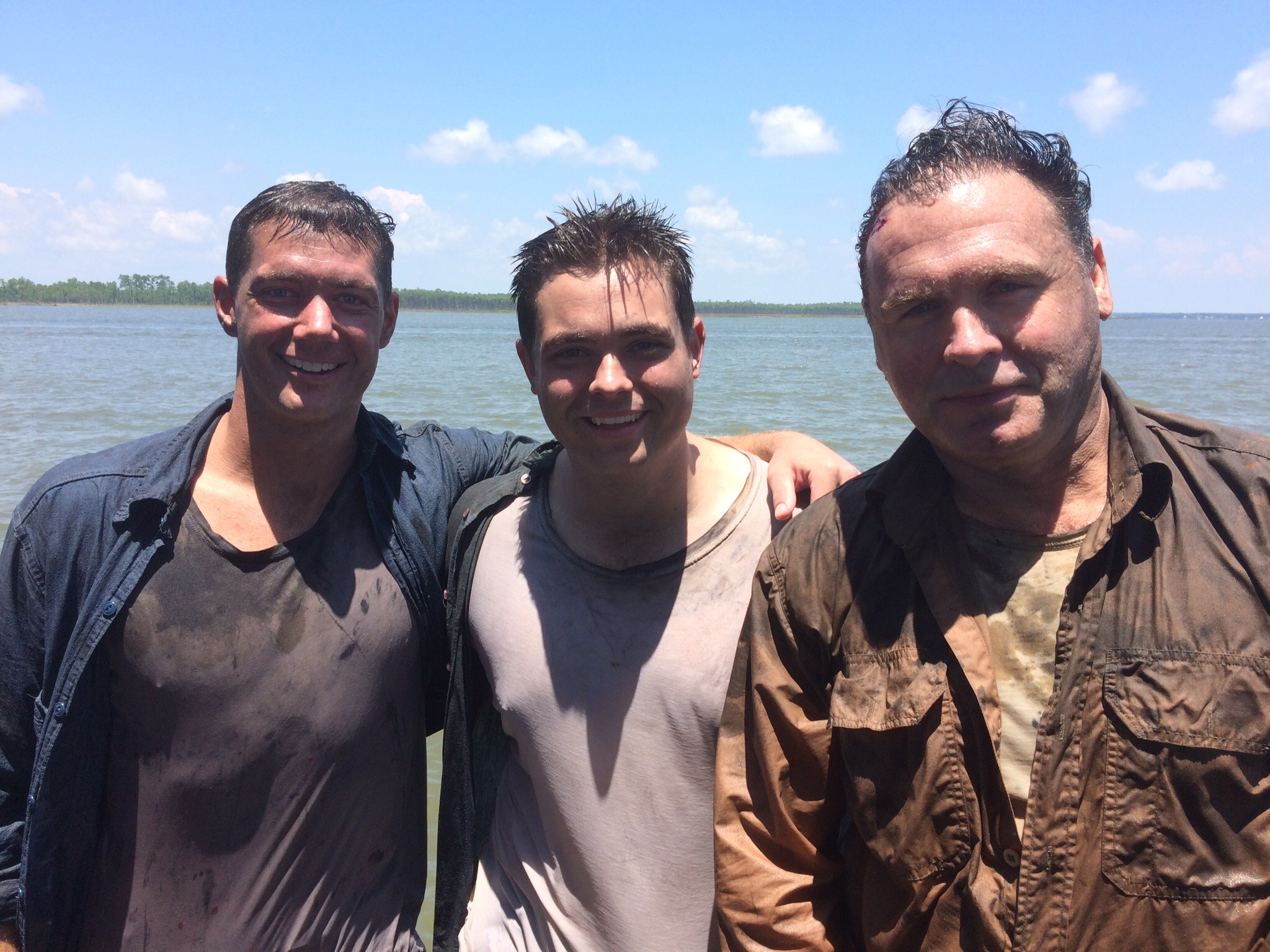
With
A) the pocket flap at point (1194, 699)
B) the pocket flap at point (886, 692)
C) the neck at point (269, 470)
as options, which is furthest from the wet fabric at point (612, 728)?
the pocket flap at point (1194, 699)

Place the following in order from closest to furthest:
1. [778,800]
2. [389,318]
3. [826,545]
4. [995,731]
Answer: [995,731]
[778,800]
[826,545]
[389,318]

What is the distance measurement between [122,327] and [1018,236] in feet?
229

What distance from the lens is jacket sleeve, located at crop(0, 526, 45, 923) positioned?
2406mm

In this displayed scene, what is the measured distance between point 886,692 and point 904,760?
149 mm

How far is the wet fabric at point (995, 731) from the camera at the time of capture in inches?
64.5

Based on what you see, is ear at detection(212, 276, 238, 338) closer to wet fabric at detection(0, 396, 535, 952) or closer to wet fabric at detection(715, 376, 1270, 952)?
wet fabric at detection(0, 396, 535, 952)

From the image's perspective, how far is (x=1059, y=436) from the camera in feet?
6.28

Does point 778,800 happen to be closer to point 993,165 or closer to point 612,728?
point 612,728

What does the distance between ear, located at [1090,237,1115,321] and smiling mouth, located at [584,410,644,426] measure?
1154 millimetres

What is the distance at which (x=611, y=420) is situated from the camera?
243 centimetres

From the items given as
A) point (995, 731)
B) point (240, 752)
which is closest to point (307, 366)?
point (240, 752)

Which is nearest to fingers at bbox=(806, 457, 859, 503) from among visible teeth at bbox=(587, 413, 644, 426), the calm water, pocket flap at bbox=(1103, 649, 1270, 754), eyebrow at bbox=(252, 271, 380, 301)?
visible teeth at bbox=(587, 413, 644, 426)

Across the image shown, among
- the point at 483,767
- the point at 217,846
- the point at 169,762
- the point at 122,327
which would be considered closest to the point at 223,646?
the point at 169,762

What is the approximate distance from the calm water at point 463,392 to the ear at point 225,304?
Result: 3438 millimetres
